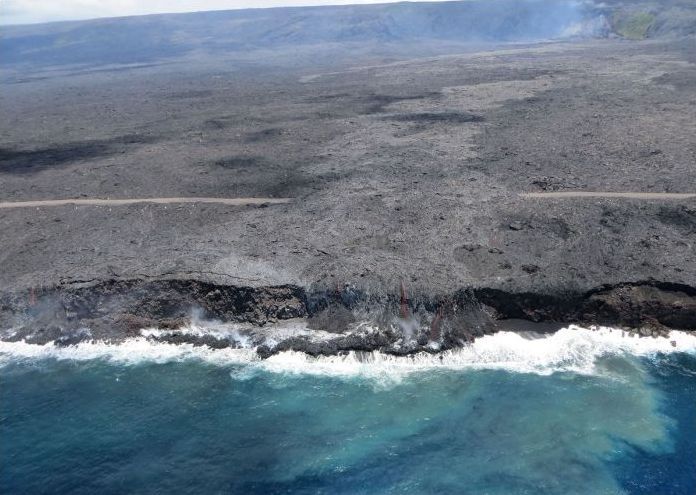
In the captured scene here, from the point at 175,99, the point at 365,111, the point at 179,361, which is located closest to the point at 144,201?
the point at 179,361

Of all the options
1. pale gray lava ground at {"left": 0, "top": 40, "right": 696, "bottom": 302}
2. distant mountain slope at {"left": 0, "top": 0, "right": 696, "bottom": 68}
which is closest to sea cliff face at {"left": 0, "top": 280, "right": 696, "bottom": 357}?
pale gray lava ground at {"left": 0, "top": 40, "right": 696, "bottom": 302}

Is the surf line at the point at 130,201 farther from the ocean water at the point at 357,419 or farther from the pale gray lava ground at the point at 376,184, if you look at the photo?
the ocean water at the point at 357,419

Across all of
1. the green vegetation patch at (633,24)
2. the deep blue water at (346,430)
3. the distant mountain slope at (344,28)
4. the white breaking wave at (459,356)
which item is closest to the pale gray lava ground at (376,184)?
the white breaking wave at (459,356)

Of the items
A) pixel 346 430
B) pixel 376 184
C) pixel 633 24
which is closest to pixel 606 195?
pixel 376 184

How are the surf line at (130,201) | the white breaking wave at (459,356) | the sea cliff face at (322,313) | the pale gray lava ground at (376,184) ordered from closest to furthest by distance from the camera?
the white breaking wave at (459,356), the sea cliff face at (322,313), the pale gray lava ground at (376,184), the surf line at (130,201)

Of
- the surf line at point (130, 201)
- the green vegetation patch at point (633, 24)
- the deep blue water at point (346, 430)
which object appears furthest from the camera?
the green vegetation patch at point (633, 24)
